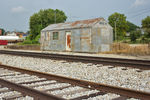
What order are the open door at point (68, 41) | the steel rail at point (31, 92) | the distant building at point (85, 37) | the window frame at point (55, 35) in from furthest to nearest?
the window frame at point (55, 35) → the open door at point (68, 41) → the distant building at point (85, 37) → the steel rail at point (31, 92)

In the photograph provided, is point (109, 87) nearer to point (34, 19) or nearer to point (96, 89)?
point (96, 89)

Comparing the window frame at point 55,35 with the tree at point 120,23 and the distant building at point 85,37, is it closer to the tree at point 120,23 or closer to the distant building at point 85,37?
the distant building at point 85,37

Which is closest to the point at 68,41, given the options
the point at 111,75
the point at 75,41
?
the point at 75,41

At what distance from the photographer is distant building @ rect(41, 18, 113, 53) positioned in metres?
19.0

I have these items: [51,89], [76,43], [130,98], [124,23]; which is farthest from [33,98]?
[124,23]

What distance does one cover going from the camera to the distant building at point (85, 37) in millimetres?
18984

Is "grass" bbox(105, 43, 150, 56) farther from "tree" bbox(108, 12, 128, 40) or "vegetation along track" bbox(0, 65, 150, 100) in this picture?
"tree" bbox(108, 12, 128, 40)

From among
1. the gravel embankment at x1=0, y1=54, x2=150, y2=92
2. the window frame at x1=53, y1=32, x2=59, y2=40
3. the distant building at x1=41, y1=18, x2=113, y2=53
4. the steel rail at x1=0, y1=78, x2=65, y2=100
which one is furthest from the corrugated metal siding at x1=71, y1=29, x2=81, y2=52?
the steel rail at x1=0, y1=78, x2=65, y2=100

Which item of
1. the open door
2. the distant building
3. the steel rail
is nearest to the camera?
the steel rail

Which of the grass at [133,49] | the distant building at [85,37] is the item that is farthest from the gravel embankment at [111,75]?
the distant building at [85,37]

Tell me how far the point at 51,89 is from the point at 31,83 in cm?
110

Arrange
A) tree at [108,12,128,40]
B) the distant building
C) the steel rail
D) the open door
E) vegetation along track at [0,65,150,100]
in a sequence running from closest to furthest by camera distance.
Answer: the steel rail < vegetation along track at [0,65,150,100] < the distant building < the open door < tree at [108,12,128,40]

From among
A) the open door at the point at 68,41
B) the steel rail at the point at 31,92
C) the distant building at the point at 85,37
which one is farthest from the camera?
the open door at the point at 68,41

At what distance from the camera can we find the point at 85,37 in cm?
1945
